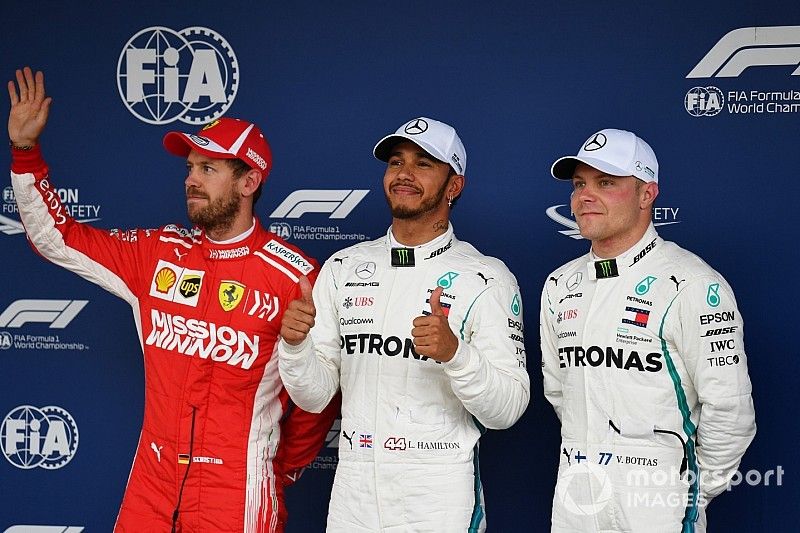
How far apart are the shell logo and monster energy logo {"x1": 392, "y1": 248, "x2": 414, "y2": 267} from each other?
61cm

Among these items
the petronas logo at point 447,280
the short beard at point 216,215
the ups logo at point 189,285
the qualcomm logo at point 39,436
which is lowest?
the qualcomm logo at point 39,436

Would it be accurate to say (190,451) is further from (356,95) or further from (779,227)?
(779,227)

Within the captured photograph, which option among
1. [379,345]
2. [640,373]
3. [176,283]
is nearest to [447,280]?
[379,345]

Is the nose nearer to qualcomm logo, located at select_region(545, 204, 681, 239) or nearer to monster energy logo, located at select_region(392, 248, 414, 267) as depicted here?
monster energy logo, located at select_region(392, 248, 414, 267)

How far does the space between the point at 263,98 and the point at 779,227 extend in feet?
5.32

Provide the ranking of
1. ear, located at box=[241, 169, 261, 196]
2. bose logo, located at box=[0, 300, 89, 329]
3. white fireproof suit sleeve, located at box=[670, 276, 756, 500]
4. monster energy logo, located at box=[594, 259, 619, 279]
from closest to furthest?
white fireproof suit sleeve, located at box=[670, 276, 756, 500]
monster energy logo, located at box=[594, 259, 619, 279]
ear, located at box=[241, 169, 261, 196]
bose logo, located at box=[0, 300, 89, 329]

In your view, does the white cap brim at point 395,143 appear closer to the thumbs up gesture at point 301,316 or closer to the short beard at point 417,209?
the short beard at point 417,209

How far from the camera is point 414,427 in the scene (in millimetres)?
2596

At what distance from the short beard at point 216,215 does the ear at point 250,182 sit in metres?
0.06

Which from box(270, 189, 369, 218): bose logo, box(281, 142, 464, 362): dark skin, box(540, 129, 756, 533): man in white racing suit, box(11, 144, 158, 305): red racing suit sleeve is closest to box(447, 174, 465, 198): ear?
box(281, 142, 464, 362): dark skin

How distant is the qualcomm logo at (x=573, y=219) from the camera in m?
3.22

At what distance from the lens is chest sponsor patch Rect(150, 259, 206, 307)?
9.30ft

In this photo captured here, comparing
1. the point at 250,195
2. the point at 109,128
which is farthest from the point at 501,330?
the point at 109,128

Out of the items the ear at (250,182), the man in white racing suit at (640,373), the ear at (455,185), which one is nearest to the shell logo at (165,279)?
the ear at (250,182)
